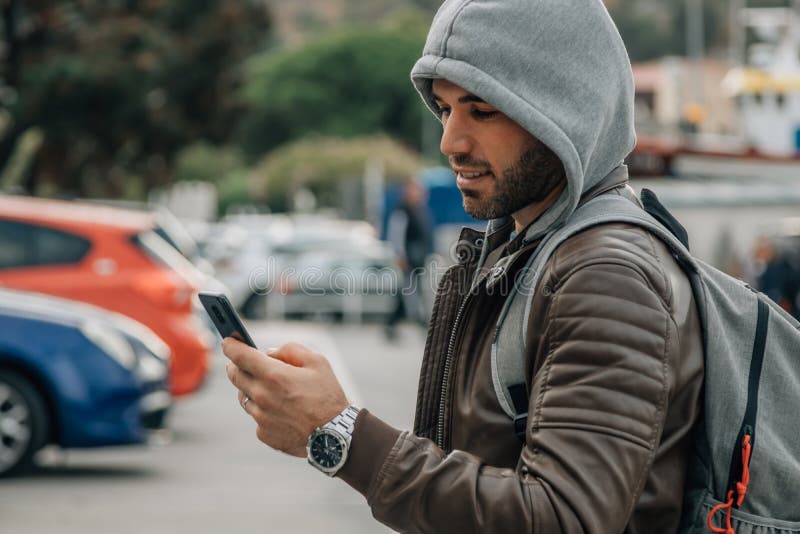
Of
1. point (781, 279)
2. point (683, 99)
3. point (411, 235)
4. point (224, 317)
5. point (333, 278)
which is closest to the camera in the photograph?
point (224, 317)

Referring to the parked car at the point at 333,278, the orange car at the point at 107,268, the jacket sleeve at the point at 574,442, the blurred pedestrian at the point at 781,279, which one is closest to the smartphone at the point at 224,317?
the jacket sleeve at the point at 574,442

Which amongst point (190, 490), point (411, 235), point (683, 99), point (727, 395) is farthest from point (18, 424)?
point (683, 99)

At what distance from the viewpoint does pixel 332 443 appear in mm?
2102

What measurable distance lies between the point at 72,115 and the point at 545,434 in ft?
94.0

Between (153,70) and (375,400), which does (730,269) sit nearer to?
(375,400)

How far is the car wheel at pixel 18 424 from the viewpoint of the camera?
9047 millimetres

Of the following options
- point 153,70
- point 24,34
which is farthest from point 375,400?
point 153,70

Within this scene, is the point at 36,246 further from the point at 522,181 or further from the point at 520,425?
the point at 520,425

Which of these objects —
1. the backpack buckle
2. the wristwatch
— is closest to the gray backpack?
the backpack buckle

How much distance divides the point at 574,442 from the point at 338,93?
328ft

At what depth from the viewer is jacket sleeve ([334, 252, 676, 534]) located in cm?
196

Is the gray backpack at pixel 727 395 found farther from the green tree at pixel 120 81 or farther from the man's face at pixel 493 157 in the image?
the green tree at pixel 120 81

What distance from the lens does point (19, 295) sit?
955 centimetres

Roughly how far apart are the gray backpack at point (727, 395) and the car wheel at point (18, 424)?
7261mm
